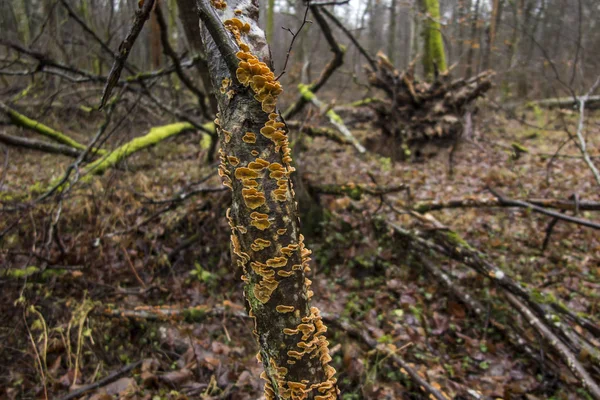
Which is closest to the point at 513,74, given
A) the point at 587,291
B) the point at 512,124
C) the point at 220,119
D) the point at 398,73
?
the point at 512,124

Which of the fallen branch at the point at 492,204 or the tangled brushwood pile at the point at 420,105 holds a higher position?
the tangled brushwood pile at the point at 420,105

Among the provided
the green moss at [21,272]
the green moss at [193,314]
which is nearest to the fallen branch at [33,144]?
the green moss at [21,272]

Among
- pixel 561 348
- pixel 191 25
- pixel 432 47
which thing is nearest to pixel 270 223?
pixel 561 348

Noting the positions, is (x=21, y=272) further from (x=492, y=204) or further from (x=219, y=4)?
(x=492, y=204)

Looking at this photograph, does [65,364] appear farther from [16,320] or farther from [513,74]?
[513,74]

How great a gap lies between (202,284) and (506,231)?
4.08 meters

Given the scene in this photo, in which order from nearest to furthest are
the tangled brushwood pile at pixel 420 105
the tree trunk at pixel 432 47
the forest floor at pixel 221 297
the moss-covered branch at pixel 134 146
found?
the forest floor at pixel 221 297, the moss-covered branch at pixel 134 146, the tangled brushwood pile at pixel 420 105, the tree trunk at pixel 432 47

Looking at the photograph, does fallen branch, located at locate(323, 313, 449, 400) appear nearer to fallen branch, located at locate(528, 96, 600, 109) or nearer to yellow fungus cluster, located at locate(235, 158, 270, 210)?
yellow fungus cluster, located at locate(235, 158, 270, 210)

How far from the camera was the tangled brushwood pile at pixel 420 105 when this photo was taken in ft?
27.1

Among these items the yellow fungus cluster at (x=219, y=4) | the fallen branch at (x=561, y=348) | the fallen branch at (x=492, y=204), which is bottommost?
the fallen branch at (x=561, y=348)

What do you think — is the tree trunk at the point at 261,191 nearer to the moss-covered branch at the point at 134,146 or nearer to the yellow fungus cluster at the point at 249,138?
the yellow fungus cluster at the point at 249,138

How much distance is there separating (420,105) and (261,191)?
827 cm

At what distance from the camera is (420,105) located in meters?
8.67

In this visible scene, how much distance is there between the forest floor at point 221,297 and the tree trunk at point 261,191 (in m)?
0.24
